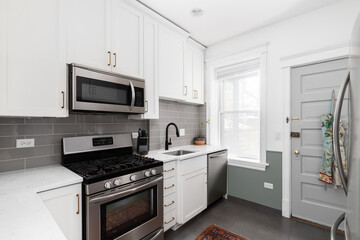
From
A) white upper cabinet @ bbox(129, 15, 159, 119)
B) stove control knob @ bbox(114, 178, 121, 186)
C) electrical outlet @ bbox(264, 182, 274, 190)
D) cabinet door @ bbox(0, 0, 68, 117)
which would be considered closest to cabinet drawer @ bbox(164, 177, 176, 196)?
stove control knob @ bbox(114, 178, 121, 186)

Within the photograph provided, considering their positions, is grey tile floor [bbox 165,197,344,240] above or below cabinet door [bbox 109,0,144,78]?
below

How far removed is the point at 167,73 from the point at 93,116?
1.16 m

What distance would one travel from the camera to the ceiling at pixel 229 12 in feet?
7.18

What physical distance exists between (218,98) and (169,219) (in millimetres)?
2290

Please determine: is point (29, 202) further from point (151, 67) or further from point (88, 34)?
point (151, 67)

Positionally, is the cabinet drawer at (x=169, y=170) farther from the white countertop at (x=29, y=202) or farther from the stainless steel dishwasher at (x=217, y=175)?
the white countertop at (x=29, y=202)

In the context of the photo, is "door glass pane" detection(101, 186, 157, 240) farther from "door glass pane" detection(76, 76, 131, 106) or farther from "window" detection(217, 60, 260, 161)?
"window" detection(217, 60, 260, 161)

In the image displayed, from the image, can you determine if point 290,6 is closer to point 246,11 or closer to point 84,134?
point 246,11

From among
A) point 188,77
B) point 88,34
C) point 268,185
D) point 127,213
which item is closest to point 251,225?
point 268,185

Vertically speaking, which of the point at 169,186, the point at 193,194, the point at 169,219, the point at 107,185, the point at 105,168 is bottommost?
the point at 169,219

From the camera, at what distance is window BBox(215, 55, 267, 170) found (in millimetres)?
2834

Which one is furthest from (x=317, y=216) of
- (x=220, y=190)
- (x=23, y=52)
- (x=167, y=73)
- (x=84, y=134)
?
(x=23, y=52)

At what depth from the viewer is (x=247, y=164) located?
2.91 meters

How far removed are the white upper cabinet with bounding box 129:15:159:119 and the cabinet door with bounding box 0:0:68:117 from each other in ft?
2.96
